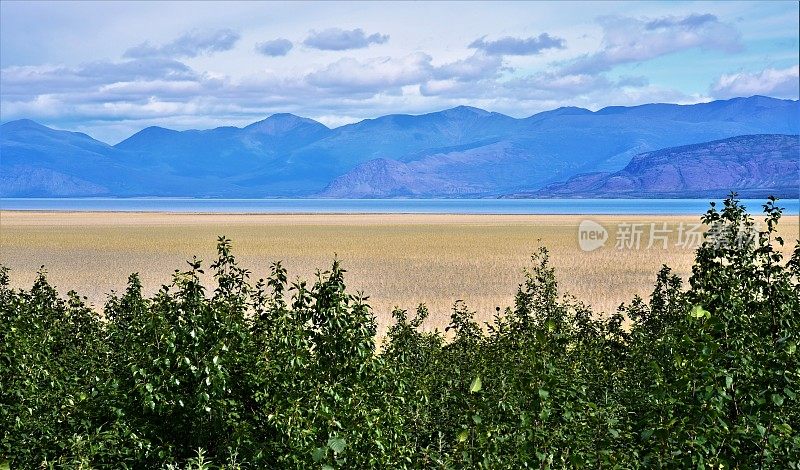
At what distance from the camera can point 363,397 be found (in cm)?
817

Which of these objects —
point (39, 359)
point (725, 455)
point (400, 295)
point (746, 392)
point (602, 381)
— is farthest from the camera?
point (400, 295)

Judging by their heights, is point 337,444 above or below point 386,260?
above

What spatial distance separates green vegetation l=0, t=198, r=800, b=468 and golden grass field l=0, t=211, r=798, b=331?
1358 centimetres

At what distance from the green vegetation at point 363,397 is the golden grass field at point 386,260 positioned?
44.6 feet

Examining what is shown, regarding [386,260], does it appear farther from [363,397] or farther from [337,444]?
[337,444]

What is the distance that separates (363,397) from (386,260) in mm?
40237

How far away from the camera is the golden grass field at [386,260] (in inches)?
1336

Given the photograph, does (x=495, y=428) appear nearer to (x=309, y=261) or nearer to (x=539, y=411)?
(x=539, y=411)

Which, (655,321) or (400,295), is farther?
(400,295)

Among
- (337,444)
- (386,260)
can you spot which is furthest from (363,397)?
(386,260)

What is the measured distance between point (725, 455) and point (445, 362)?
5412 millimetres

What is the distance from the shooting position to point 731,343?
877cm

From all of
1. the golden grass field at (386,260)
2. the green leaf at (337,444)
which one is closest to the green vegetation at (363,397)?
the green leaf at (337,444)

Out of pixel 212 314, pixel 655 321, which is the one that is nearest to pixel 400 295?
pixel 655 321
